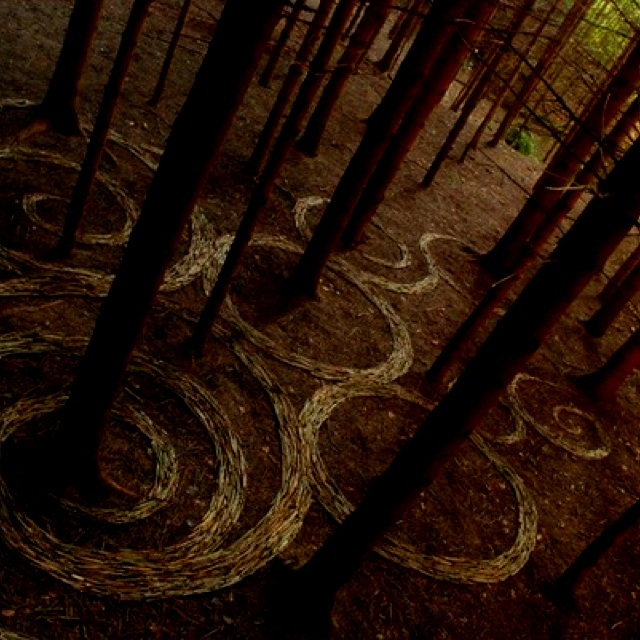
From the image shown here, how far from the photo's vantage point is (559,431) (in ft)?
26.9

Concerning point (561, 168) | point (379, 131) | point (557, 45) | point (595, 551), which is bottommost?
point (595, 551)

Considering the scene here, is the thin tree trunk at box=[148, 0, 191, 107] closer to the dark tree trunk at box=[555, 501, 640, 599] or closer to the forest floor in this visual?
the forest floor

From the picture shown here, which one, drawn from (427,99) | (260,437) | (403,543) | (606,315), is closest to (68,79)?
(427,99)

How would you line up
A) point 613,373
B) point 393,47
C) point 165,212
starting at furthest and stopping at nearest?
point 393,47
point 613,373
point 165,212

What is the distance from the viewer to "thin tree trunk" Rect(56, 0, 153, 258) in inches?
198

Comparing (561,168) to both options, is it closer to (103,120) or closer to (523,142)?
(103,120)

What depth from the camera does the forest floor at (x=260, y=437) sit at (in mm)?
4098

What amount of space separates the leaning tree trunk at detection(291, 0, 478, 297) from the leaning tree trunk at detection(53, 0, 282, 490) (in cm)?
409

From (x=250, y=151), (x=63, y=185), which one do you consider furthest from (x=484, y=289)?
(x=63, y=185)

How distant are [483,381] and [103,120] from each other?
437 cm

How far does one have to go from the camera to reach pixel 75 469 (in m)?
4.21

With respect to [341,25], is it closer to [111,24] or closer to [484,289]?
[484,289]

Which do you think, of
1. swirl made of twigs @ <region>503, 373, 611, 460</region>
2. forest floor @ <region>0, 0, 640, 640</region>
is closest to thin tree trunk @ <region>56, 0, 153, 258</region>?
forest floor @ <region>0, 0, 640, 640</region>

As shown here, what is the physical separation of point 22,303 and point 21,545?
2563 millimetres
